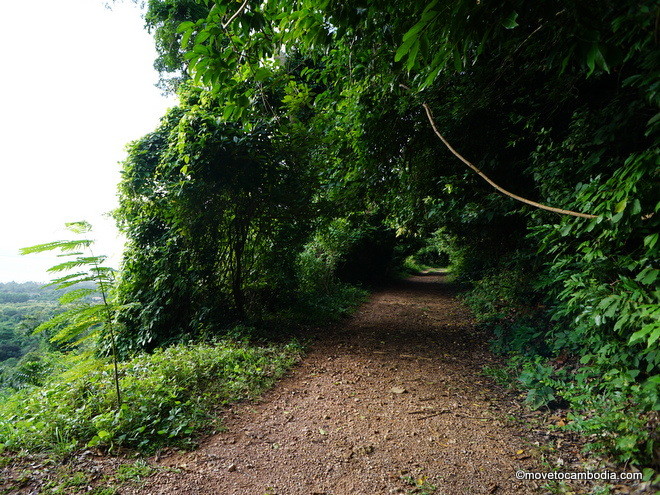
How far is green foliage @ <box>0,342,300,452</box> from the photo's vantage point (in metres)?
2.57

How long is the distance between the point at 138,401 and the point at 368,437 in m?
2.26

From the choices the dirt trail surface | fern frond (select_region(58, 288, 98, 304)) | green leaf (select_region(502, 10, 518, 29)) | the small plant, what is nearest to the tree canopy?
green leaf (select_region(502, 10, 518, 29))

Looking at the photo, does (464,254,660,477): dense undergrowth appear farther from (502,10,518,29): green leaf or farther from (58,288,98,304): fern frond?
(58,288,98,304): fern frond

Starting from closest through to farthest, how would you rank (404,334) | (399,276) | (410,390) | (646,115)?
1. (646,115)
2. (410,390)
3. (404,334)
4. (399,276)

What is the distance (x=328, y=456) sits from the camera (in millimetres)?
2510

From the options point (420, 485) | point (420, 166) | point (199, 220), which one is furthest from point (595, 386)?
point (199, 220)

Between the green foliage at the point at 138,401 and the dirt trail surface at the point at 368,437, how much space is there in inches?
12.4

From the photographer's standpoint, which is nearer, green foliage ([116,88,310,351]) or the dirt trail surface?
the dirt trail surface

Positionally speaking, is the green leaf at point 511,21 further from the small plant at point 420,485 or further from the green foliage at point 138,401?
the green foliage at point 138,401

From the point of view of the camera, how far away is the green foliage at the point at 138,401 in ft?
8.43

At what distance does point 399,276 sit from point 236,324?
1282cm


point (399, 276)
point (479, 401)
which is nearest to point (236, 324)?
point (479, 401)

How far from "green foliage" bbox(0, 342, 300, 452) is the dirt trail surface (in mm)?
314

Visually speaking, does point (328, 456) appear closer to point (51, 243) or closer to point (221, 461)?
point (221, 461)
